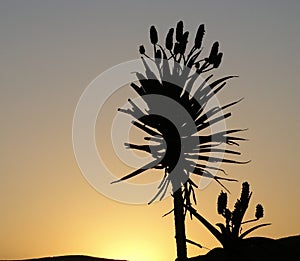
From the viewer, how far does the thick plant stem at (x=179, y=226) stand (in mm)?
A: 21578

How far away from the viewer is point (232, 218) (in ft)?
66.9

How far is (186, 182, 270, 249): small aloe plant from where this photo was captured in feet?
64.3

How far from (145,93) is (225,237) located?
4.46 meters

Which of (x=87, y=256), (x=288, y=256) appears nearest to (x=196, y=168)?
(x=288, y=256)

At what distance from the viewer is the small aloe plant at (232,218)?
64.3 ft

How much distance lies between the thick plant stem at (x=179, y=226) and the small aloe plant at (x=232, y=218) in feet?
0.88

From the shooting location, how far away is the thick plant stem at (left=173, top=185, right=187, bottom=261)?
2158 centimetres

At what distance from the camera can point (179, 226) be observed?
854 inches

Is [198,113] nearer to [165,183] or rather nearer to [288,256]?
[165,183]

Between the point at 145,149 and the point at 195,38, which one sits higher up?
the point at 195,38

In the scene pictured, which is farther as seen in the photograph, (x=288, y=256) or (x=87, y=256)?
(x=87, y=256)

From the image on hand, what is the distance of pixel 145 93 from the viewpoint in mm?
21406

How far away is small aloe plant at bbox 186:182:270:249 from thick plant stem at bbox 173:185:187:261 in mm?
267

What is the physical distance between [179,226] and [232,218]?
1887 mm
